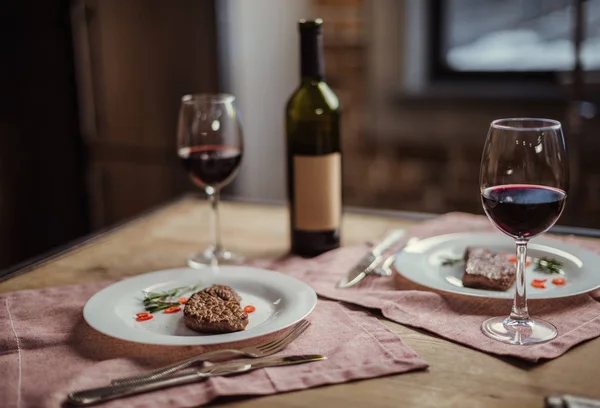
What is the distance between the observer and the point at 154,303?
3.18ft

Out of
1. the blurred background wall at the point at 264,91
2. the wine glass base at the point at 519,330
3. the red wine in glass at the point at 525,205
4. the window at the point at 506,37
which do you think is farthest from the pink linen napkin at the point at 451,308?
the window at the point at 506,37

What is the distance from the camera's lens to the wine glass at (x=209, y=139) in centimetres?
120

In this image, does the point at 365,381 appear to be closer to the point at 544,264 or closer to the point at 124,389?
the point at 124,389

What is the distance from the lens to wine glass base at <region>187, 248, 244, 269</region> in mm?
1216

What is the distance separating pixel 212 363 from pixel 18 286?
453 millimetres

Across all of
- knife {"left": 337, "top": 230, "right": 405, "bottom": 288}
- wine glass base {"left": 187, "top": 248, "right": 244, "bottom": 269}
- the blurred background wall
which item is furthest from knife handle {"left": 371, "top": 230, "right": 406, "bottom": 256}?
the blurred background wall

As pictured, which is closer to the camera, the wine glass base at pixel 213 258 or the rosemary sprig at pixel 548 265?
the rosemary sprig at pixel 548 265

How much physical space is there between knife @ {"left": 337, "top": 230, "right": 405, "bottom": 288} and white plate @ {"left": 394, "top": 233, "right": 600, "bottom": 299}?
0.05 metres

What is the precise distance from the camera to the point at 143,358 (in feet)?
2.73

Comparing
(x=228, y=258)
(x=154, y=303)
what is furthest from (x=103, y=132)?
(x=154, y=303)

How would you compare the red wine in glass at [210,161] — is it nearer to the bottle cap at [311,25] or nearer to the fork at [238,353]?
the bottle cap at [311,25]

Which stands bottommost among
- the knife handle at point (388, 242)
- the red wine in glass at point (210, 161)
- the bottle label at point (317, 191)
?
the knife handle at point (388, 242)

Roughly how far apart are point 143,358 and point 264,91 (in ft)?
7.19

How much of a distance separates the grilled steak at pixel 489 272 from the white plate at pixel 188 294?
0.74ft
